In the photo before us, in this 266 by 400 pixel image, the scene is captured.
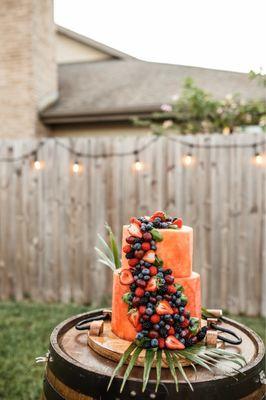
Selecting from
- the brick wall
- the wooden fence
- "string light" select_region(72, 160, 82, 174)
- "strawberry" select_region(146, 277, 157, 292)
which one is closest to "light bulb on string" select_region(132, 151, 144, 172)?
the wooden fence

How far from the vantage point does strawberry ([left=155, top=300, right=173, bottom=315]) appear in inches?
53.8

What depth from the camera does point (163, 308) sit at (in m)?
1.37

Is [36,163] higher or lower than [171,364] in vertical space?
higher

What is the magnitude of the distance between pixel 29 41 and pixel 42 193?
3949 millimetres

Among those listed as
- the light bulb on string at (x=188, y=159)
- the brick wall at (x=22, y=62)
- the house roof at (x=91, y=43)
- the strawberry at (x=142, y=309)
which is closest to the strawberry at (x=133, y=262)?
the strawberry at (x=142, y=309)

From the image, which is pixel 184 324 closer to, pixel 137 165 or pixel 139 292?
pixel 139 292

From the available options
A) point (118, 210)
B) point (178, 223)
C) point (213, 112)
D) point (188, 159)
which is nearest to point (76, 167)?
point (118, 210)

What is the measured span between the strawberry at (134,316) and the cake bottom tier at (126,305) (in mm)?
73

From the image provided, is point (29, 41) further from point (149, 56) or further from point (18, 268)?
point (149, 56)

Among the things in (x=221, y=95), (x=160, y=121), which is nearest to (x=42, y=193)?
(x=160, y=121)

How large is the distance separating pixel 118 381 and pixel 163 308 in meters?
0.28

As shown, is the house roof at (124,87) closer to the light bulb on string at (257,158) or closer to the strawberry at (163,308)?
the light bulb on string at (257,158)

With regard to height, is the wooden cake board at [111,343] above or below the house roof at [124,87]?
below

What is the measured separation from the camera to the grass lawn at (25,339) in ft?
10.2
